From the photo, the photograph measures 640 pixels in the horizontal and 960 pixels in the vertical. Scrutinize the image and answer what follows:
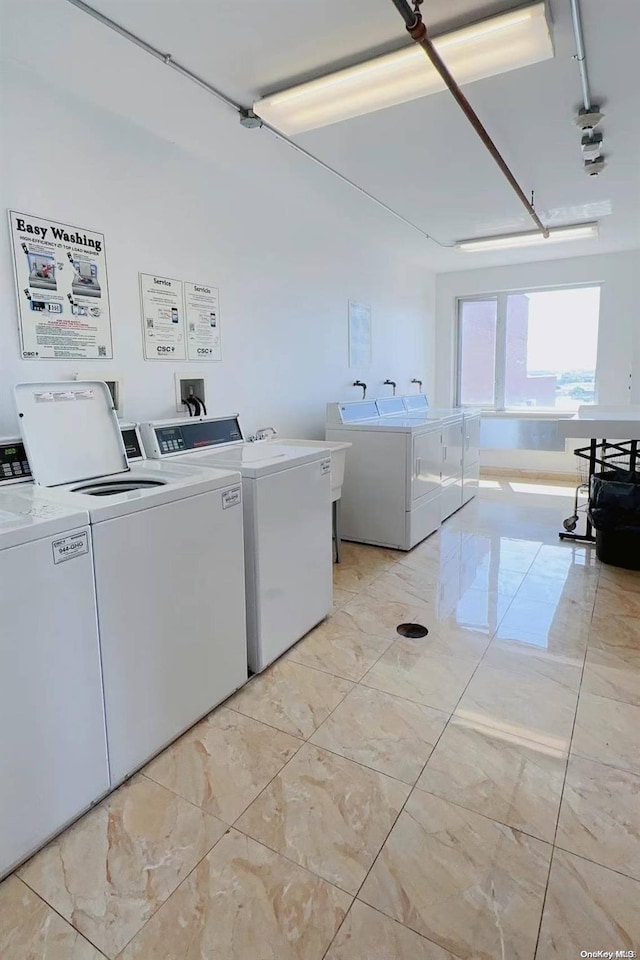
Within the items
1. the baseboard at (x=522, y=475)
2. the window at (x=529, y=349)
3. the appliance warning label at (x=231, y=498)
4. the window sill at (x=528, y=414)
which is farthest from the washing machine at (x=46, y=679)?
the window at (x=529, y=349)

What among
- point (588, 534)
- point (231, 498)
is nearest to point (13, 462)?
point (231, 498)

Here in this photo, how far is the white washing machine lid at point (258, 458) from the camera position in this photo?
2237 millimetres

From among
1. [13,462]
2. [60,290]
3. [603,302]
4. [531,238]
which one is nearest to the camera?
[13,462]

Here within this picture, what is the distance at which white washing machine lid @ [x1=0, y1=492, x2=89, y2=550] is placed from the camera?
4.49ft

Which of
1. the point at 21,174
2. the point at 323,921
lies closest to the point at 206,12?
the point at 21,174

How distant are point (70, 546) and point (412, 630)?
1.82 metres

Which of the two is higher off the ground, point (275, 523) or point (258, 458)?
point (258, 458)

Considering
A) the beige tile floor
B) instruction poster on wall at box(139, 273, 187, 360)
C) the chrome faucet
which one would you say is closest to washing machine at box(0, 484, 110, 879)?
the beige tile floor

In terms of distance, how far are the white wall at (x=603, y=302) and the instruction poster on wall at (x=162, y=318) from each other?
4923mm

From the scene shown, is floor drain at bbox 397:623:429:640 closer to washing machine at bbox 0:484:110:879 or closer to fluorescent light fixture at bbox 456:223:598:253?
washing machine at bbox 0:484:110:879

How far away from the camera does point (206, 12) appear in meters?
1.86

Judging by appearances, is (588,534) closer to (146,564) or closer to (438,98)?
(438,98)

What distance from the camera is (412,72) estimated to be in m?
2.10

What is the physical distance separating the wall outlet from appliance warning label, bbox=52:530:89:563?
1550mm
